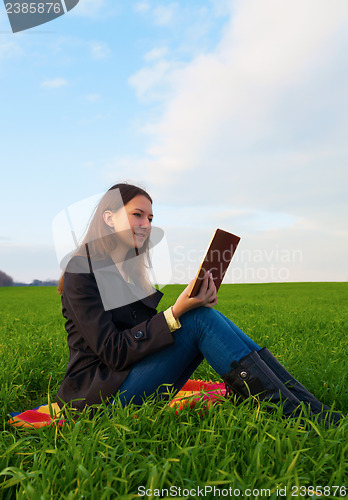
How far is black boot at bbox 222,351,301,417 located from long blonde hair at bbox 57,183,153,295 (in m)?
1.11

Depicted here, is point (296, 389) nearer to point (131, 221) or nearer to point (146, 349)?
point (146, 349)

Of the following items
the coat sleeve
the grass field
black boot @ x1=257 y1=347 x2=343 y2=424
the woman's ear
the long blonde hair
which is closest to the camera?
the grass field

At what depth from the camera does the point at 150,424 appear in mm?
2311

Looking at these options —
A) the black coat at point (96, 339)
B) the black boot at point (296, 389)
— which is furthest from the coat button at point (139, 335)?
the black boot at point (296, 389)

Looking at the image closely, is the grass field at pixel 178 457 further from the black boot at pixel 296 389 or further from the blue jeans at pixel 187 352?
the black boot at pixel 296 389

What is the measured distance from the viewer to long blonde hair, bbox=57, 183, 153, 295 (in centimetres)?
298

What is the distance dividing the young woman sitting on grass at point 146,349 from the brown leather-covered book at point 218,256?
0.19 ft

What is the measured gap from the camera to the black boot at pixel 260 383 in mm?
2438

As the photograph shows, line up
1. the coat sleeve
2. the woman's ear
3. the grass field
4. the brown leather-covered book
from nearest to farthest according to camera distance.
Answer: the grass field → the brown leather-covered book → the coat sleeve → the woman's ear

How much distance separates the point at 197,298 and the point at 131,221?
90 centimetres

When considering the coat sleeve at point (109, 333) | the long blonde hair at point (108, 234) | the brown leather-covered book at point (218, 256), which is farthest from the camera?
the long blonde hair at point (108, 234)

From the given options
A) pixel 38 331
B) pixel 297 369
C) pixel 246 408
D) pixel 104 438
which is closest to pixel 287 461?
pixel 246 408

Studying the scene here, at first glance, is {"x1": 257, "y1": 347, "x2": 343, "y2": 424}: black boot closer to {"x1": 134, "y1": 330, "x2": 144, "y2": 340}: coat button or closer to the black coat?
the black coat

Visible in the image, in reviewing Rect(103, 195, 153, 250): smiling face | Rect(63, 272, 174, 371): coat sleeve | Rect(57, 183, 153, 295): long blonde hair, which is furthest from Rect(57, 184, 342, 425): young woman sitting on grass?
Rect(103, 195, 153, 250): smiling face
